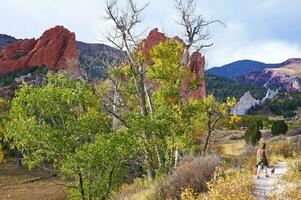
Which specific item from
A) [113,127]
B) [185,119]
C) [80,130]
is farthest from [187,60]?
[80,130]

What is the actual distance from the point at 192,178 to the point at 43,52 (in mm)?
138592

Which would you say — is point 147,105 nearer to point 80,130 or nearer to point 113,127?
point 113,127

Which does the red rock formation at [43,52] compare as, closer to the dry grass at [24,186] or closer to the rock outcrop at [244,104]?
the rock outcrop at [244,104]

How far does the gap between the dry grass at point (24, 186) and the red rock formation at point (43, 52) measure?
85.8 meters

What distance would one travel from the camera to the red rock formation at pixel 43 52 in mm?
144625

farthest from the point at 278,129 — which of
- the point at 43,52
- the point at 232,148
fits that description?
the point at 43,52

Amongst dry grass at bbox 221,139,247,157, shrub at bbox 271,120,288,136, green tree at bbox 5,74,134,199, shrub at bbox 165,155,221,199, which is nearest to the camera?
shrub at bbox 165,155,221,199

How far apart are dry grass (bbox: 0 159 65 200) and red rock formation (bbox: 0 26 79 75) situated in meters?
85.8

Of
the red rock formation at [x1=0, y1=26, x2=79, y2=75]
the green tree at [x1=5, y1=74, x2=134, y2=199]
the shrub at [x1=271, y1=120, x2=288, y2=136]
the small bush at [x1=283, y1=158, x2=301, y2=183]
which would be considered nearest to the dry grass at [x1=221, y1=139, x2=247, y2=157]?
the shrub at [x1=271, y1=120, x2=288, y2=136]

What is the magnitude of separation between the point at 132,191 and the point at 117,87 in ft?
25.6

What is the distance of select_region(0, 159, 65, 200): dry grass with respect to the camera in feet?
136

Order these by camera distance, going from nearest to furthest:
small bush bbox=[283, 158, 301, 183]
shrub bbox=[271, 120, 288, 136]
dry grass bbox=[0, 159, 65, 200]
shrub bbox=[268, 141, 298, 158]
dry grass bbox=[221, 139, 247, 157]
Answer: small bush bbox=[283, 158, 301, 183], shrub bbox=[268, 141, 298, 158], dry grass bbox=[0, 159, 65, 200], dry grass bbox=[221, 139, 247, 157], shrub bbox=[271, 120, 288, 136]

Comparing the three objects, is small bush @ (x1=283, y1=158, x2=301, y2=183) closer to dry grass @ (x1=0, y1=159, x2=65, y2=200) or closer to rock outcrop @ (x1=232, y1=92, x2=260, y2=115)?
dry grass @ (x1=0, y1=159, x2=65, y2=200)

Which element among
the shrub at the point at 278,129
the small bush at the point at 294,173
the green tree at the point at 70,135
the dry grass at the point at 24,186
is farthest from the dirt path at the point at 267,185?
the shrub at the point at 278,129
